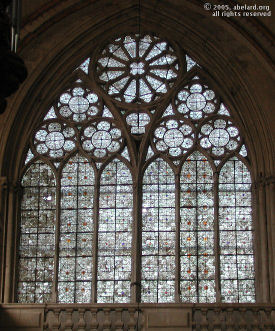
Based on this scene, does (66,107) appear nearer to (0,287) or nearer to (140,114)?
(140,114)

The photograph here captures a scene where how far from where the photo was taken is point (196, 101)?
1747 centimetres

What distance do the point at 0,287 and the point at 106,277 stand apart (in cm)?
178

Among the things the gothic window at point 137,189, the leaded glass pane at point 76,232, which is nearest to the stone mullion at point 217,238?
the gothic window at point 137,189

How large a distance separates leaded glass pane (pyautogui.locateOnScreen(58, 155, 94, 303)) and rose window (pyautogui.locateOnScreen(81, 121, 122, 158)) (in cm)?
27

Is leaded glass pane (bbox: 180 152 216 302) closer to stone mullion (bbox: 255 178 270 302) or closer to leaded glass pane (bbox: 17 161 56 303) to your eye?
stone mullion (bbox: 255 178 270 302)

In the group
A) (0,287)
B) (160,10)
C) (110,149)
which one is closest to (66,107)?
(110,149)

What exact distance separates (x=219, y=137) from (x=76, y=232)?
305 centimetres

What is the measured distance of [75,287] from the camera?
53.5 ft

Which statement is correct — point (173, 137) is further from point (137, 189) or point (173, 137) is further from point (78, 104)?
point (78, 104)

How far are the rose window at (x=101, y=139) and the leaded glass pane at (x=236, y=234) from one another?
2.00 metres

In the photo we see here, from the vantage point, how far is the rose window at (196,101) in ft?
57.1

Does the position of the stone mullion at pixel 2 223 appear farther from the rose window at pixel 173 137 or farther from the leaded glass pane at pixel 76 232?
the rose window at pixel 173 137

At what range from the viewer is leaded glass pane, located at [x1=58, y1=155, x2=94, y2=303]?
53.5ft

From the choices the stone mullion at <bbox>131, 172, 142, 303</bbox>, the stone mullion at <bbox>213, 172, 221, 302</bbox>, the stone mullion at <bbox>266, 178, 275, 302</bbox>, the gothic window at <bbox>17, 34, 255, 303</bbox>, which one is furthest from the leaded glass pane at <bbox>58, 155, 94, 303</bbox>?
the stone mullion at <bbox>266, 178, 275, 302</bbox>
